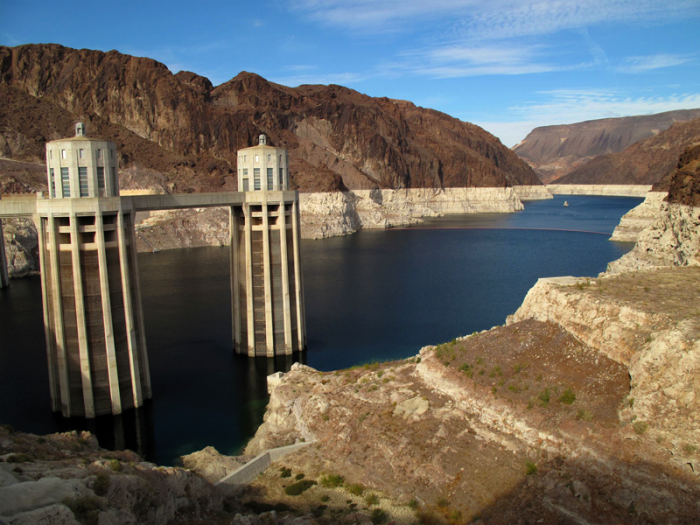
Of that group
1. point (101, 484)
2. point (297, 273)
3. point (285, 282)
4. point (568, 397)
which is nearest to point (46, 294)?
point (285, 282)

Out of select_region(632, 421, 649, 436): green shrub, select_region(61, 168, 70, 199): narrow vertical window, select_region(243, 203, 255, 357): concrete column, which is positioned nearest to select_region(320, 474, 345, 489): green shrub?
select_region(632, 421, 649, 436): green shrub

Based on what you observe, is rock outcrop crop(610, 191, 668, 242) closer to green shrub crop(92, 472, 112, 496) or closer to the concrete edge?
the concrete edge

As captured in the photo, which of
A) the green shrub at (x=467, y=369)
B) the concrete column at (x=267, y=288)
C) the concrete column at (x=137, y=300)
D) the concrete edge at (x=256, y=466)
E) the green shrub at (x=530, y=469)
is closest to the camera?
the green shrub at (x=530, y=469)

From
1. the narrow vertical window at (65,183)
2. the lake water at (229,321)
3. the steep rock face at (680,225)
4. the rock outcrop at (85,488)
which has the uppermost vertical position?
the narrow vertical window at (65,183)

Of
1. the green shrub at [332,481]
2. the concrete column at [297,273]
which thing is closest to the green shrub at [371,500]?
the green shrub at [332,481]

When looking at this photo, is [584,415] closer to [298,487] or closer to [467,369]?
[467,369]

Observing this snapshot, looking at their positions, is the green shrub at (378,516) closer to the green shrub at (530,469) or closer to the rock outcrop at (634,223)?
the green shrub at (530,469)

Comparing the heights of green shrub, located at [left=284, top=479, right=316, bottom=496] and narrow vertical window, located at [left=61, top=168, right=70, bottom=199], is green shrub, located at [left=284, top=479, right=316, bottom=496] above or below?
below
